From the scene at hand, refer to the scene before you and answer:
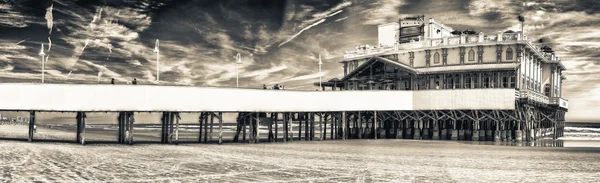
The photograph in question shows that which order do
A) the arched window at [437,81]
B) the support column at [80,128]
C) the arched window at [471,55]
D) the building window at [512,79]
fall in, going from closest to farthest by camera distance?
1. the support column at [80,128]
2. the building window at [512,79]
3. the arched window at [471,55]
4. the arched window at [437,81]

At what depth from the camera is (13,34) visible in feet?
360

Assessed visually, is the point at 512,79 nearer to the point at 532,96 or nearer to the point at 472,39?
the point at 532,96

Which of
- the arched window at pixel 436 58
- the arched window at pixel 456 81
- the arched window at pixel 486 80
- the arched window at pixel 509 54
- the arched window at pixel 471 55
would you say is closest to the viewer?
the arched window at pixel 509 54

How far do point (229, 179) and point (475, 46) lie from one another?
49.1m

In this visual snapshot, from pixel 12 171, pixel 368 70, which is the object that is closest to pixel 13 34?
pixel 368 70

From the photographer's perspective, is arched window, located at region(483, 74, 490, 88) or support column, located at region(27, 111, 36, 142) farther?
arched window, located at region(483, 74, 490, 88)

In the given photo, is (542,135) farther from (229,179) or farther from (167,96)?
(229,179)

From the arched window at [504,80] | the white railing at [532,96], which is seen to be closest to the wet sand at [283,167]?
the white railing at [532,96]

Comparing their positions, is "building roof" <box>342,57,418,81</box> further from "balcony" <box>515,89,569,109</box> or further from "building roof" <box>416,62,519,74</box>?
"balcony" <box>515,89,569,109</box>

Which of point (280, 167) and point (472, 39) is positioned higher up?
point (472, 39)

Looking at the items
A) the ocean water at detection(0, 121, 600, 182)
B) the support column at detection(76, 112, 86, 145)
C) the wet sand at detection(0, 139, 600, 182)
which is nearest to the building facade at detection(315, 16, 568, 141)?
the ocean water at detection(0, 121, 600, 182)

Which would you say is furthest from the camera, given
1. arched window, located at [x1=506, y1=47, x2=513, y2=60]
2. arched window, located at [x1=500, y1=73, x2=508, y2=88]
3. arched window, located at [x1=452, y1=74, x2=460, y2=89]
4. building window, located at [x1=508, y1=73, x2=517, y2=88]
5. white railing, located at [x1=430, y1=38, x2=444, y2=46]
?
white railing, located at [x1=430, y1=38, x2=444, y2=46]

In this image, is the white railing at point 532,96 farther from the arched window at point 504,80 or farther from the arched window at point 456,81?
the arched window at point 456,81

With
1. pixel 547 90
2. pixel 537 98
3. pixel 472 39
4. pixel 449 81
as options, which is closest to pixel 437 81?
pixel 449 81
